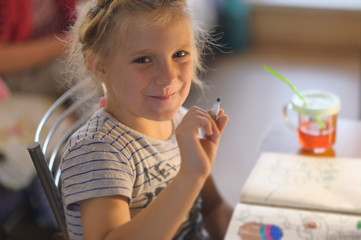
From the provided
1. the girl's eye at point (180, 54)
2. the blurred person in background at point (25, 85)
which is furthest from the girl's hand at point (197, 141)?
the blurred person in background at point (25, 85)

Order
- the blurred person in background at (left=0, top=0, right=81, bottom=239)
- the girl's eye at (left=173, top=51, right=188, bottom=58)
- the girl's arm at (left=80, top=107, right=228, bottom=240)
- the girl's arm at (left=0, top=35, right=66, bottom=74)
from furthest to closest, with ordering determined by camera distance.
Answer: the girl's arm at (left=0, top=35, right=66, bottom=74), the blurred person in background at (left=0, top=0, right=81, bottom=239), the girl's eye at (left=173, top=51, right=188, bottom=58), the girl's arm at (left=80, top=107, right=228, bottom=240)

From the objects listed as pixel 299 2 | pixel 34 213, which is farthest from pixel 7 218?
pixel 299 2

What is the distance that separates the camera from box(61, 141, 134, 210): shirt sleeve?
2.94ft

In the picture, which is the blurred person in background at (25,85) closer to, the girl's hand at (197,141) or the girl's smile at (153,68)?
the girl's smile at (153,68)

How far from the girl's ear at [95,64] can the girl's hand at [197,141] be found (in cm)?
20

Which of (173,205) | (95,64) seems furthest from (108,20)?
(173,205)

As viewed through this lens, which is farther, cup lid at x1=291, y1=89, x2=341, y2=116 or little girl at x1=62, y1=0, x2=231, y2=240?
cup lid at x1=291, y1=89, x2=341, y2=116

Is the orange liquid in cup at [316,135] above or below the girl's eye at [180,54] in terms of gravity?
below

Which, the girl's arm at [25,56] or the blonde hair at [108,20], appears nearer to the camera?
the blonde hair at [108,20]

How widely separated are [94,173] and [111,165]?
1.3 inches

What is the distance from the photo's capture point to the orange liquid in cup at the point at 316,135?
3.89ft

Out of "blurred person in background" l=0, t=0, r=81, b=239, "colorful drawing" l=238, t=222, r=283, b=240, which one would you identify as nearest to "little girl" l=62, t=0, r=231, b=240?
"colorful drawing" l=238, t=222, r=283, b=240

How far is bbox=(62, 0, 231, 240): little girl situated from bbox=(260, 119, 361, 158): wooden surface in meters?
0.34

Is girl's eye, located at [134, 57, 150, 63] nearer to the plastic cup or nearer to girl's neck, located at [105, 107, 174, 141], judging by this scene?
→ girl's neck, located at [105, 107, 174, 141]
